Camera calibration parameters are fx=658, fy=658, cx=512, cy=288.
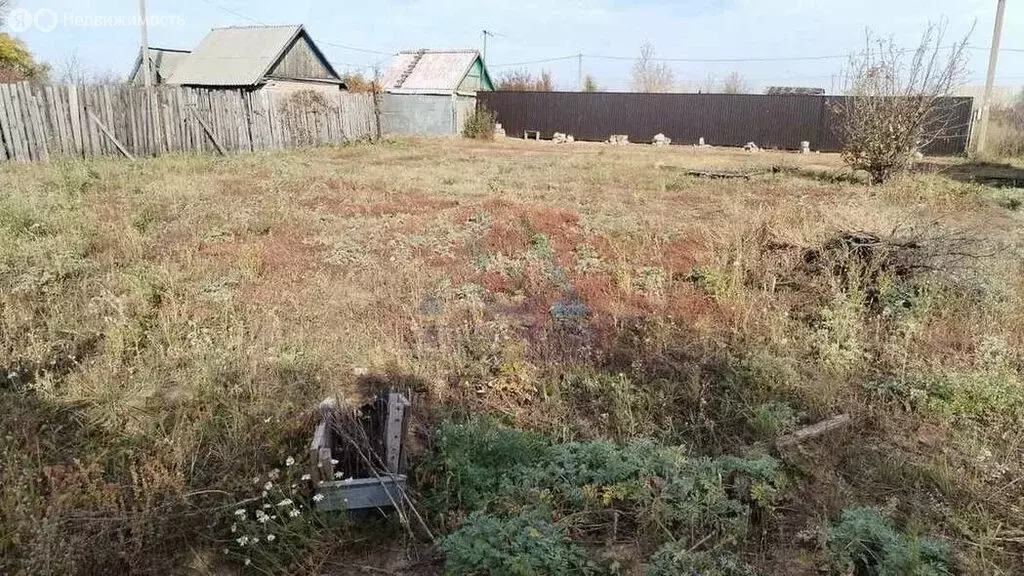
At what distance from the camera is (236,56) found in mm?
22906

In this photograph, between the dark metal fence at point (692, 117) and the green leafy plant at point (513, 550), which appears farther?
the dark metal fence at point (692, 117)

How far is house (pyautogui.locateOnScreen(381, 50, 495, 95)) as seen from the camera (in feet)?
86.4

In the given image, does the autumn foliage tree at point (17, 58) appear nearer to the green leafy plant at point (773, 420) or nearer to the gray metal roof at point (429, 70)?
the gray metal roof at point (429, 70)

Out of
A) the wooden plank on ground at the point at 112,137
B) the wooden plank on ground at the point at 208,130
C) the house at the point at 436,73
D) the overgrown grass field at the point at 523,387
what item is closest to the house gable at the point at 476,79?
the house at the point at 436,73

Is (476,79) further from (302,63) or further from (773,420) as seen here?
(773,420)

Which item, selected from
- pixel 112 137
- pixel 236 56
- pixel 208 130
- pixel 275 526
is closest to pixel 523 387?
pixel 275 526

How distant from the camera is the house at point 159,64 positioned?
27.5 m

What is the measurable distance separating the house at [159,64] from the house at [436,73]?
900 centimetres

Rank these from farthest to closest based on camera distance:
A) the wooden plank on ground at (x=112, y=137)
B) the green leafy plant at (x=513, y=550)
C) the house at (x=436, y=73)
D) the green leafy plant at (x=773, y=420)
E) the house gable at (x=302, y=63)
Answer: the house at (x=436, y=73) < the house gable at (x=302, y=63) < the wooden plank on ground at (x=112, y=137) < the green leafy plant at (x=773, y=420) < the green leafy plant at (x=513, y=550)

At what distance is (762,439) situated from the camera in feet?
10.9

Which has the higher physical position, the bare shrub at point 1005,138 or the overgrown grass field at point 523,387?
the bare shrub at point 1005,138

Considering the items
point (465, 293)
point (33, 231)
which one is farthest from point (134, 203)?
point (465, 293)

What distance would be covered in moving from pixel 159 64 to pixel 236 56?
7.66 m

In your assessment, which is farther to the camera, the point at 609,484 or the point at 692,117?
the point at 692,117
